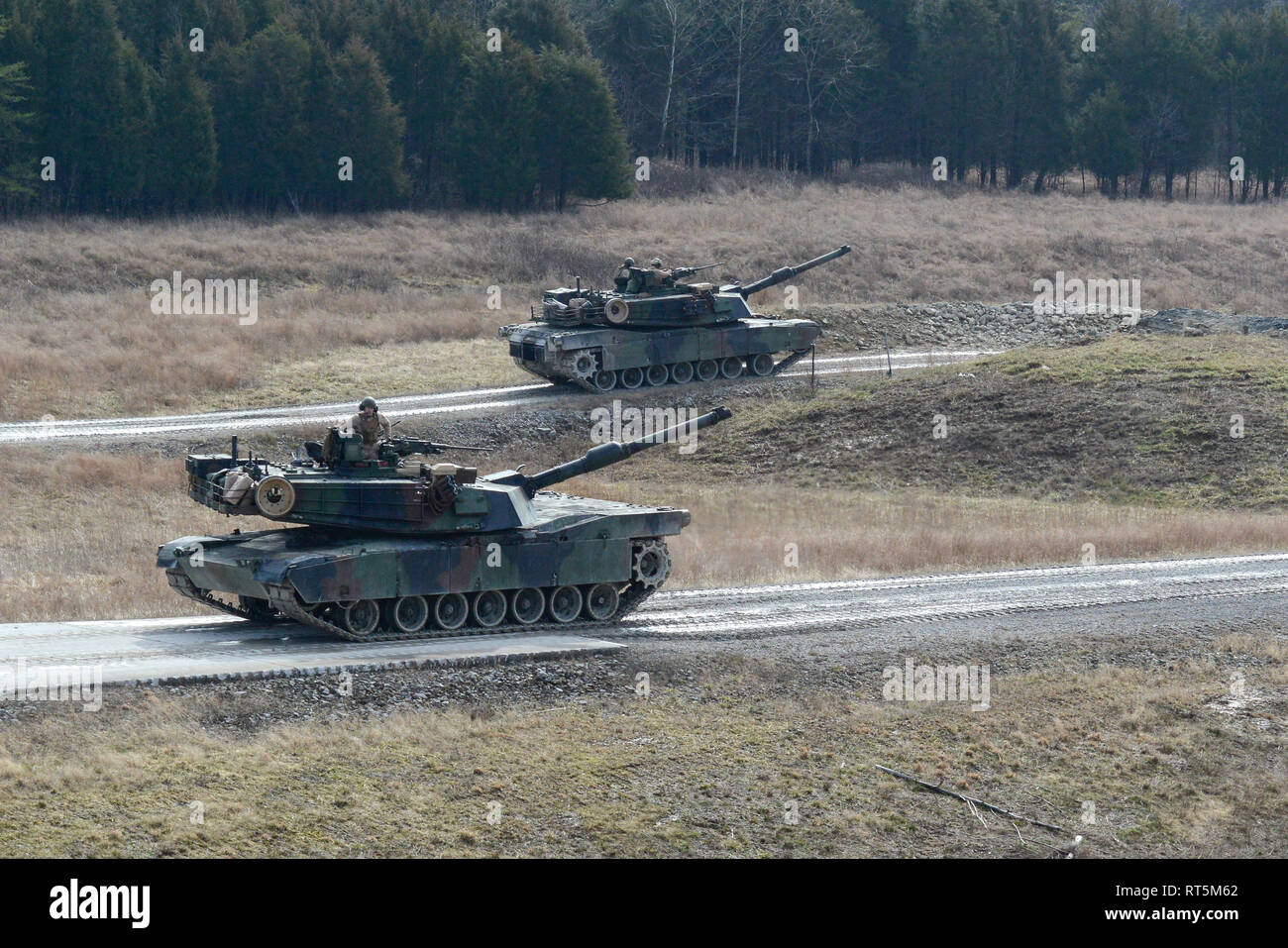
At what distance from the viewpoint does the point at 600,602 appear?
78.4ft

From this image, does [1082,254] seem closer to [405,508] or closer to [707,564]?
[707,564]

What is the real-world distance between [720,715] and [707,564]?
1001 centimetres

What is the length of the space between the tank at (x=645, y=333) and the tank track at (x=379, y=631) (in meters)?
20.4

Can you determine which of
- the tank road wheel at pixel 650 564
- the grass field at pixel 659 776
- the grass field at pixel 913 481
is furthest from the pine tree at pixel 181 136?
the grass field at pixel 659 776

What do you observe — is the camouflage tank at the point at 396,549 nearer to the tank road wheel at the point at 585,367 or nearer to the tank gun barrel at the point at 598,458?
the tank gun barrel at the point at 598,458

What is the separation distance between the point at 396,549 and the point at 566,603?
313cm

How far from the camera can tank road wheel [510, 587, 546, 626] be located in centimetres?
2309

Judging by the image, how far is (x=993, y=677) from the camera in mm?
20922

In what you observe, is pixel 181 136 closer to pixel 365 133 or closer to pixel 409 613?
pixel 365 133

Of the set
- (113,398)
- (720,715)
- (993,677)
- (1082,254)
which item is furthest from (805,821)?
(1082,254)

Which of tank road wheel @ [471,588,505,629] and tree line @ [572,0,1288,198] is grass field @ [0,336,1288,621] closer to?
tank road wheel @ [471,588,505,629]

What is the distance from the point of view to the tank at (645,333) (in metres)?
44.5

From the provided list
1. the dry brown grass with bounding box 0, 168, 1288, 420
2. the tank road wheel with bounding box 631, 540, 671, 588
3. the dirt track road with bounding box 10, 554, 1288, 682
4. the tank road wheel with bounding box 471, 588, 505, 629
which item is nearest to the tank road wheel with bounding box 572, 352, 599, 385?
the dry brown grass with bounding box 0, 168, 1288, 420

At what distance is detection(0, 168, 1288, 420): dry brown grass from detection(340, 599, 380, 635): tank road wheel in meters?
21.7
